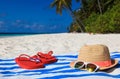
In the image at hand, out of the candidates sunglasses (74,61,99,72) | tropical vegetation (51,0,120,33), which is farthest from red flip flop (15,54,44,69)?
tropical vegetation (51,0,120,33)

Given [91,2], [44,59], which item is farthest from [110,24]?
[44,59]

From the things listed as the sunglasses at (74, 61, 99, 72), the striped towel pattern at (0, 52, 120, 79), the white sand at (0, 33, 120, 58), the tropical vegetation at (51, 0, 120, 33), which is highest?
the tropical vegetation at (51, 0, 120, 33)

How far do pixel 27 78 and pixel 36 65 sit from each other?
827 millimetres

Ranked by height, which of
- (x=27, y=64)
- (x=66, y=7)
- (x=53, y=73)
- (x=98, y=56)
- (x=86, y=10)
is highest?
(x=66, y=7)

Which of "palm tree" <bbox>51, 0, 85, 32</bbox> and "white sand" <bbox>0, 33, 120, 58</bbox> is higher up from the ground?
"palm tree" <bbox>51, 0, 85, 32</bbox>

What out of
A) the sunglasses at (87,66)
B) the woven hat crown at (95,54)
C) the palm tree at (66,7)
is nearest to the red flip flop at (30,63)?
the sunglasses at (87,66)

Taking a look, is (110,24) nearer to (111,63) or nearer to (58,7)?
(58,7)

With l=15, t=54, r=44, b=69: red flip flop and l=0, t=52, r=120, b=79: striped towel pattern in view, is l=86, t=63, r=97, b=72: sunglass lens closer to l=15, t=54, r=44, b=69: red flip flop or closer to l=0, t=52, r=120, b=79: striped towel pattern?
l=0, t=52, r=120, b=79: striped towel pattern

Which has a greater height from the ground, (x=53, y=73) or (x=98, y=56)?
(x=98, y=56)

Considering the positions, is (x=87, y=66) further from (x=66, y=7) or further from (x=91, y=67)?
(x=66, y=7)

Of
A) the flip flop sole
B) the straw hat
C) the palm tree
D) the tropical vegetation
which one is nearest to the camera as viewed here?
the straw hat

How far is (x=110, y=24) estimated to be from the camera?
789 inches

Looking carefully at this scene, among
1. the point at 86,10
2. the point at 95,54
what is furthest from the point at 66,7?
the point at 95,54

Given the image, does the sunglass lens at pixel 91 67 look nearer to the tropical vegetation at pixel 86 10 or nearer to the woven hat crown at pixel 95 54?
the woven hat crown at pixel 95 54
